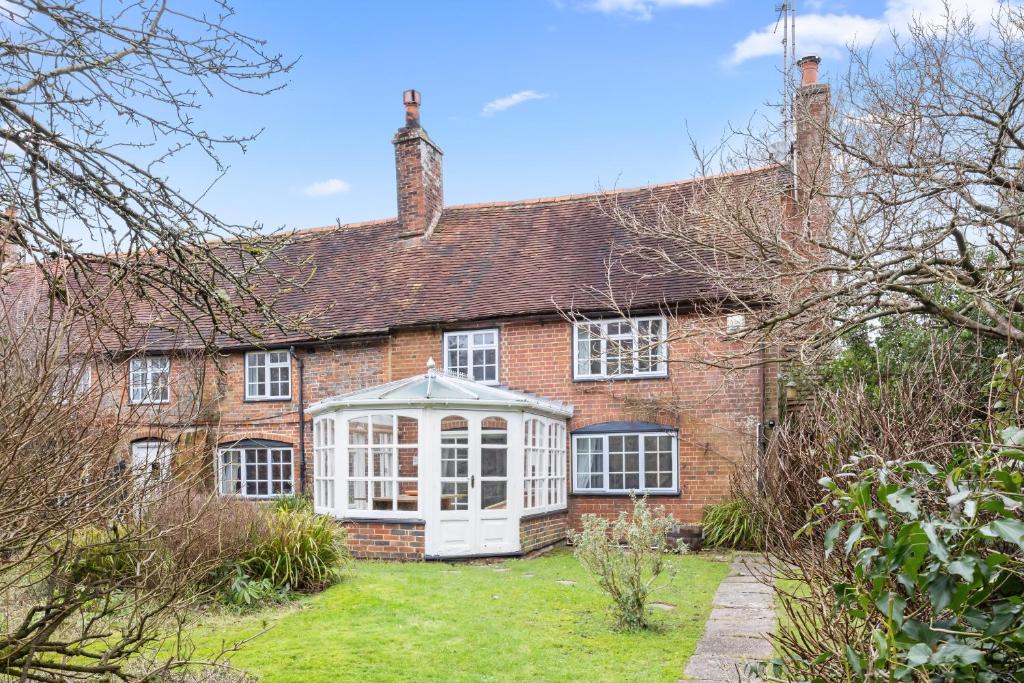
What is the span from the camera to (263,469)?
18859mm

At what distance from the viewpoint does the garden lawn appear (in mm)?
7043

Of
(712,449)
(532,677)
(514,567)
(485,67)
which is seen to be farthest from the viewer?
(712,449)

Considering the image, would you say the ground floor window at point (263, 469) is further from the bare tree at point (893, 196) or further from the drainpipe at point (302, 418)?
the bare tree at point (893, 196)

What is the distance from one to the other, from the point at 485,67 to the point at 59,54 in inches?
310

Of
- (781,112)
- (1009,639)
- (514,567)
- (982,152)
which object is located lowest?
(514,567)

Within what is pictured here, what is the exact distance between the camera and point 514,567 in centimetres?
1294

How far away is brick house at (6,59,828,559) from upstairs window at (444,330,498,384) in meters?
0.04

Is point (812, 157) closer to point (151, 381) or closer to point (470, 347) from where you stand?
point (470, 347)

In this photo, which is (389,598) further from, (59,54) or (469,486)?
(59,54)

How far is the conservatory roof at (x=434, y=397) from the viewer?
45.2 ft

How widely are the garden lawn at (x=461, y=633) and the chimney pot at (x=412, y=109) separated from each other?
11.1 metres

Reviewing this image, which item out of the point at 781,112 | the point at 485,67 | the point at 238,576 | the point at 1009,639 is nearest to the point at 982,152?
the point at 781,112

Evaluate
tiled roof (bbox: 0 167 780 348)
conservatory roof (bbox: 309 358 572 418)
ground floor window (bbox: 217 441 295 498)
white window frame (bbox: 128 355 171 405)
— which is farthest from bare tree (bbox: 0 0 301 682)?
ground floor window (bbox: 217 441 295 498)

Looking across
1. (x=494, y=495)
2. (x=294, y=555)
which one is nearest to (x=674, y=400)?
(x=494, y=495)
